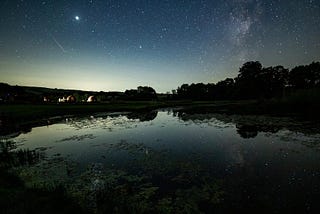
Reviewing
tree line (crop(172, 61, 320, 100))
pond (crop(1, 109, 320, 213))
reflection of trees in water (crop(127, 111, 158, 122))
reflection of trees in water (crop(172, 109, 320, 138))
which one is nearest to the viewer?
pond (crop(1, 109, 320, 213))

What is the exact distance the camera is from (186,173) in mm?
9664

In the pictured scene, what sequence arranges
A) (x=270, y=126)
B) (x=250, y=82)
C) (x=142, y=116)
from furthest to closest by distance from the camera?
(x=250, y=82) < (x=142, y=116) < (x=270, y=126)

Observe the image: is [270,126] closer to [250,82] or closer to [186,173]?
[186,173]

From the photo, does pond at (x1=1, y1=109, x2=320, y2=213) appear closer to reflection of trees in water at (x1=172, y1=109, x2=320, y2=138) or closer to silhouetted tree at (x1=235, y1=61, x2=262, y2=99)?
reflection of trees in water at (x1=172, y1=109, x2=320, y2=138)

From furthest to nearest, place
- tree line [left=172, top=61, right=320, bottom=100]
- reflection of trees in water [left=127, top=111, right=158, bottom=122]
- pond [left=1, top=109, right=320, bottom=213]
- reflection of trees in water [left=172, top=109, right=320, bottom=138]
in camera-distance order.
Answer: tree line [left=172, top=61, right=320, bottom=100] < reflection of trees in water [left=127, top=111, right=158, bottom=122] < reflection of trees in water [left=172, top=109, right=320, bottom=138] < pond [left=1, top=109, right=320, bottom=213]

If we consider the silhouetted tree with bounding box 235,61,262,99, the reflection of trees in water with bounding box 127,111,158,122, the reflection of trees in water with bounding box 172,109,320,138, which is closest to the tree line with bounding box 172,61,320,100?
the silhouetted tree with bounding box 235,61,262,99

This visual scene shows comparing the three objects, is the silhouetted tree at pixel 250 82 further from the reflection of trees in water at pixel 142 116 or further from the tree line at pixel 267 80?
the reflection of trees in water at pixel 142 116

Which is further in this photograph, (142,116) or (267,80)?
(267,80)

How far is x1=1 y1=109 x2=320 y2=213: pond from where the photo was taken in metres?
6.81

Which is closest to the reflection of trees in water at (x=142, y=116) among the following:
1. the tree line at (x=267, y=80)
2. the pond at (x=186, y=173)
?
the pond at (x=186, y=173)

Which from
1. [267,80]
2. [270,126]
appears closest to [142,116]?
[270,126]

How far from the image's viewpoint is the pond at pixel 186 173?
6.81m

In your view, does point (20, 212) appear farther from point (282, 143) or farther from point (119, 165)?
point (282, 143)

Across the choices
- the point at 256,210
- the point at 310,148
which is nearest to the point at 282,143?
the point at 310,148
